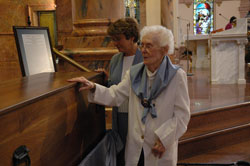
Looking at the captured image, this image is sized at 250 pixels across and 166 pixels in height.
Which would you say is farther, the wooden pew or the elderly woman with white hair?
the elderly woman with white hair

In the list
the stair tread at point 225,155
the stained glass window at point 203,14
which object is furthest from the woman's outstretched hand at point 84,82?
the stained glass window at point 203,14

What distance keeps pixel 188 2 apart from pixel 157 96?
58.2 ft

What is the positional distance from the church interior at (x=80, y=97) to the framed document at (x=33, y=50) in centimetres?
4

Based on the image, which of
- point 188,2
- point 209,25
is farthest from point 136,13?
point 209,25

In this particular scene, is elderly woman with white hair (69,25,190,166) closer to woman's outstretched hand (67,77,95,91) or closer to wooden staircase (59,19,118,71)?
woman's outstretched hand (67,77,95,91)

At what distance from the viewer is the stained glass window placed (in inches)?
745

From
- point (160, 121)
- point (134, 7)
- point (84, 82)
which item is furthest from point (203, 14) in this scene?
point (84, 82)

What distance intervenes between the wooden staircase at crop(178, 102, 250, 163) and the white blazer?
1.37 m

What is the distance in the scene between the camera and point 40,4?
8867 millimetres

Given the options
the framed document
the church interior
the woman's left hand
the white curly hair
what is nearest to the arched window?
the church interior

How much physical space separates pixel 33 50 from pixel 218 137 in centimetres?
236

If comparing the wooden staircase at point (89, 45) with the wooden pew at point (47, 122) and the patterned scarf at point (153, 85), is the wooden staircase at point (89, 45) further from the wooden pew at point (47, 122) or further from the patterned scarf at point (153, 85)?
the patterned scarf at point (153, 85)

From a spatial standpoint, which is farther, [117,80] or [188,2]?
[188,2]

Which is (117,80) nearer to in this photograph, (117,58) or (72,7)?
(117,58)
